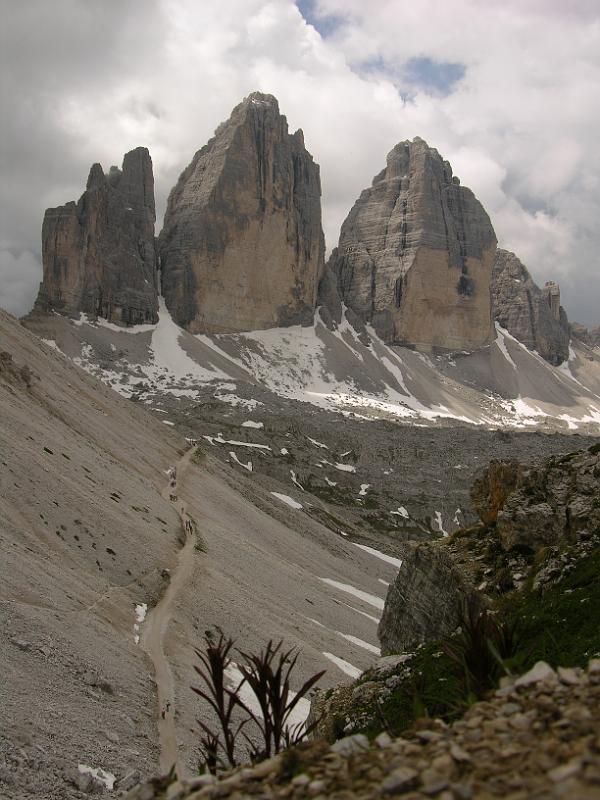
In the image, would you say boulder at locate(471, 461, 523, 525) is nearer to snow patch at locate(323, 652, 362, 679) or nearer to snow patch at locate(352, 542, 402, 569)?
snow patch at locate(323, 652, 362, 679)

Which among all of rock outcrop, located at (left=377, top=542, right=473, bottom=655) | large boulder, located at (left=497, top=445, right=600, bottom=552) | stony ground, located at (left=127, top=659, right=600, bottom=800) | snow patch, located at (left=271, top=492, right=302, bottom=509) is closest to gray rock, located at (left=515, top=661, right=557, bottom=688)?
stony ground, located at (left=127, top=659, right=600, bottom=800)

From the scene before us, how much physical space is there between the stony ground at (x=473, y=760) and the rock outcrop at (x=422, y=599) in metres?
12.4

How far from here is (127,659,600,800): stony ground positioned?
14.4ft

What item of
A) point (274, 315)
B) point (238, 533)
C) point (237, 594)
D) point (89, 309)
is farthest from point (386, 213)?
point (237, 594)

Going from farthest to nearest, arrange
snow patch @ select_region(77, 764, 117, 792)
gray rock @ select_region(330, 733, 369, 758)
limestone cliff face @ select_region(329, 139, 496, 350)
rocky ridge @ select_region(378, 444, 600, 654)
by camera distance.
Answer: limestone cliff face @ select_region(329, 139, 496, 350)
rocky ridge @ select_region(378, 444, 600, 654)
snow patch @ select_region(77, 764, 117, 792)
gray rock @ select_region(330, 733, 369, 758)

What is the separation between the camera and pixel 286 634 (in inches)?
1153

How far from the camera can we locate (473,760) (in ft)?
15.6

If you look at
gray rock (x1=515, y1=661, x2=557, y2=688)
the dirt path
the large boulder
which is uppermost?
the large boulder

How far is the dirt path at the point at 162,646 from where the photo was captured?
16.1 metres

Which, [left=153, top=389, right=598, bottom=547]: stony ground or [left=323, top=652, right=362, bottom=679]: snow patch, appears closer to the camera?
[left=323, top=652, right=362, bottom=679]: snow patch

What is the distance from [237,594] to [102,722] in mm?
15986

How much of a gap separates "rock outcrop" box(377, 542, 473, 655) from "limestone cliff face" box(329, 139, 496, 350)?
533 ft

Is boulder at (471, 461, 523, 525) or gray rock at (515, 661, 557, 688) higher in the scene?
boulder at (471, 461, 523, 525)

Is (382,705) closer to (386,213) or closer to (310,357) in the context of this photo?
(310,357)
